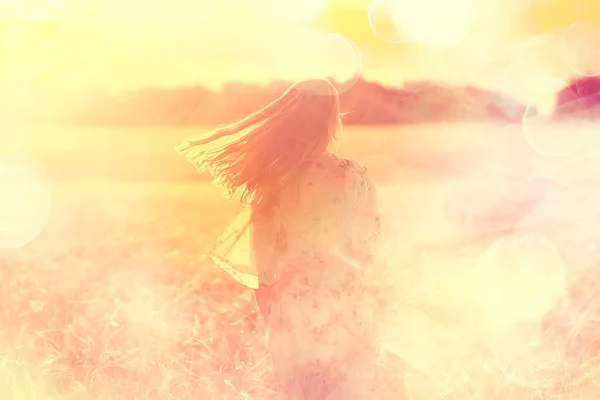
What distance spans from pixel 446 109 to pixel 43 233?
1.93 meters

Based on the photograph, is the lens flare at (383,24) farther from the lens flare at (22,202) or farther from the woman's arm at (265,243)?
the lens flare at (22,202)

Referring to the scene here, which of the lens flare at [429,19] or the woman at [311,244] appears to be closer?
the woman at [311,244]

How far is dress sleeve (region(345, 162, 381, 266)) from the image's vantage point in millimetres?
1807

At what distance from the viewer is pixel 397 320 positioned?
105 inches

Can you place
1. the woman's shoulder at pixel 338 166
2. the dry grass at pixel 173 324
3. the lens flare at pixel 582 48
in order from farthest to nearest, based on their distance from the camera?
1. the lens flare at pixel 582 48
2. the dry grass at pixel 173 324
3. the woman's shoulder at pixel 338 166

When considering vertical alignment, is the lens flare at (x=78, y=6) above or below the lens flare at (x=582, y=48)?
below

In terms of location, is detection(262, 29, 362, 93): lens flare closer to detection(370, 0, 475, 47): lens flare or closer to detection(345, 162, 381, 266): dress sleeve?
detection(370, 0, 475, 47): lens flare

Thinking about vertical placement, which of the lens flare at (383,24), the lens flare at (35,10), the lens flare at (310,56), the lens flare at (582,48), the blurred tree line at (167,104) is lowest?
the blurred tree line at (167,104)

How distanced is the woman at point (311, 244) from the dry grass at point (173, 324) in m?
0.72

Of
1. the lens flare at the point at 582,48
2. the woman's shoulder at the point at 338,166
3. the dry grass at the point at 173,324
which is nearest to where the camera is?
the woman's shoulder at the point at 338,166

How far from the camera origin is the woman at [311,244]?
181 centimetres

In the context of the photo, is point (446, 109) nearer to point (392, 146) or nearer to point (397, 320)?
point (392, 146)

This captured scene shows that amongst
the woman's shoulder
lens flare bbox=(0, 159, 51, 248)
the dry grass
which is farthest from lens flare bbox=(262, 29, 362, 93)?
lens flare bbox=(0, 159, 51, 248)

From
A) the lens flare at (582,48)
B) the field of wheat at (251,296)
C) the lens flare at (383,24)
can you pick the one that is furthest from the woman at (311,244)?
the lens flare at (582,48)
